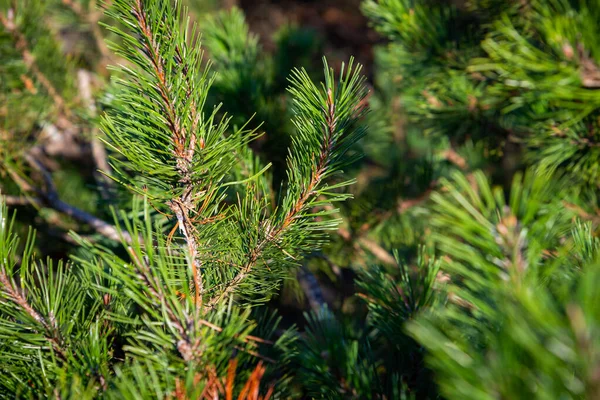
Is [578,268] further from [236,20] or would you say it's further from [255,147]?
[236,20]

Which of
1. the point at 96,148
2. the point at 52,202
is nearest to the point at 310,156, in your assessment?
the point at 52,202

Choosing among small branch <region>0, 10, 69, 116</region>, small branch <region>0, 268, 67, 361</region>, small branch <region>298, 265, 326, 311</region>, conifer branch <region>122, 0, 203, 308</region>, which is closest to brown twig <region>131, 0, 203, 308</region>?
conifer branch <region>122, 0, 203, 308</region>

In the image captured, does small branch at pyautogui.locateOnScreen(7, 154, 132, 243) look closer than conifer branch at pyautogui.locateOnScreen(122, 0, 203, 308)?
No

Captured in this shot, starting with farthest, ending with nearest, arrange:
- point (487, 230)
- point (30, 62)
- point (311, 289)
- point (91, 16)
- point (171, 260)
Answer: point (91, 16), point (30, 62), point (311, 289), point (171, 260), point (487, 230)

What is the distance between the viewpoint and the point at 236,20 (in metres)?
0.73

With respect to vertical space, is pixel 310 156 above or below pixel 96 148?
above

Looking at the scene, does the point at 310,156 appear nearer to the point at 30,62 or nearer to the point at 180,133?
the point at 180,133

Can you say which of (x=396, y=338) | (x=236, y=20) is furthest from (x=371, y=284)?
(x=236, y=20)

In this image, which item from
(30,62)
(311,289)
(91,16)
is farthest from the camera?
(91,16)

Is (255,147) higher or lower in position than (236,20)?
lower

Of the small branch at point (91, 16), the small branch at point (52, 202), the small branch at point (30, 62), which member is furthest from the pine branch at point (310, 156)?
the small branch at point (91, 16)

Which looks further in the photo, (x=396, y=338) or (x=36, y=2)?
(x=36, y=2)

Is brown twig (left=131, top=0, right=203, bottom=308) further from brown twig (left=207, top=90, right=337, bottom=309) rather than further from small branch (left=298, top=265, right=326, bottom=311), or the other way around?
small branch (left=298, top=265, right=326, bottom=311)

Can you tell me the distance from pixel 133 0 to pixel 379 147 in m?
0.66
